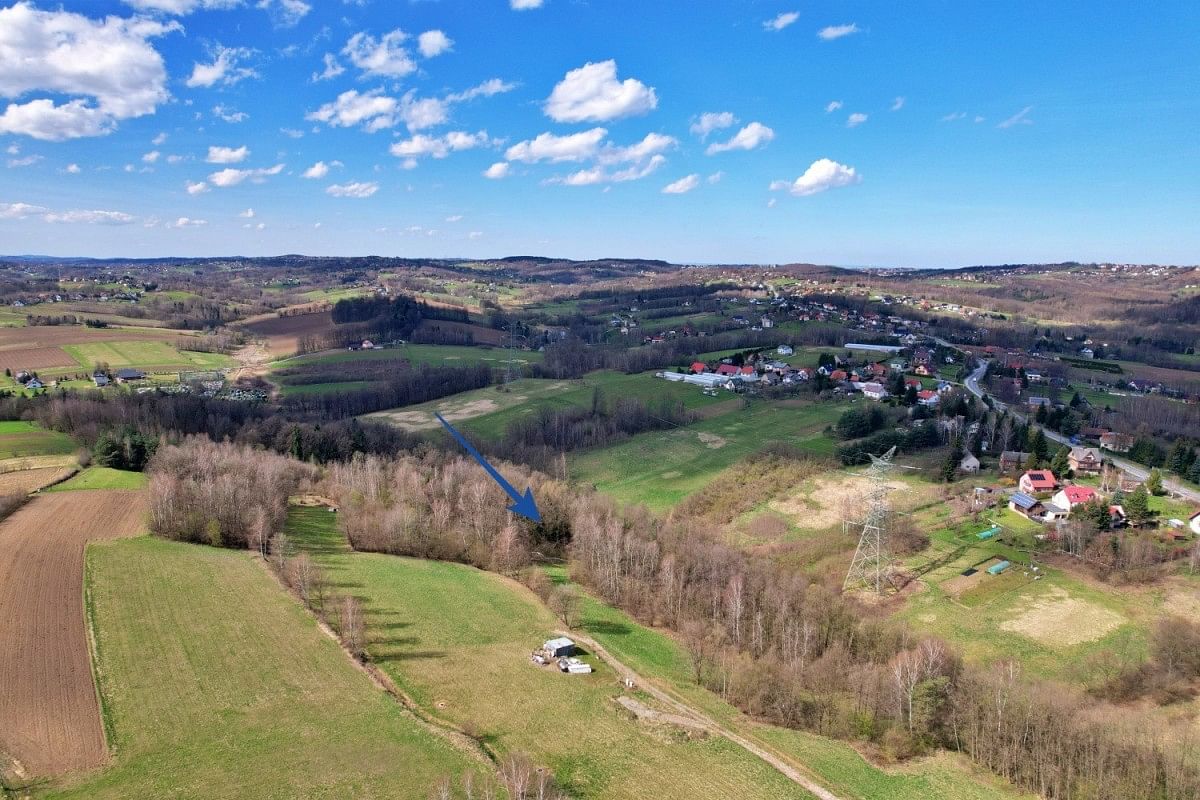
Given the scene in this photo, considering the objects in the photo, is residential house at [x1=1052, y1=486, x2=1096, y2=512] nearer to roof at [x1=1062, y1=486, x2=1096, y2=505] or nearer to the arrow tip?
roof at [x1=1062, y1=486, x2=1096, y2=505]

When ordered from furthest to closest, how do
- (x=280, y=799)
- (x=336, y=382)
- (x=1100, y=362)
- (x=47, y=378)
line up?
(x=1100, y=362), (x=336, y=382), (x=47, y=378), (x=280, y=799)

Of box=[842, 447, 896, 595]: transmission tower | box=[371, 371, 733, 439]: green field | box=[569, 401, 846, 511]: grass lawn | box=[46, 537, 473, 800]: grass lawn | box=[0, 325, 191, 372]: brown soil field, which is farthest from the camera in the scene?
box=[0, 325, 191, 372]: brown soil field

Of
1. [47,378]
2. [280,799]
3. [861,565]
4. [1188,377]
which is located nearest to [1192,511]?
[861,565]

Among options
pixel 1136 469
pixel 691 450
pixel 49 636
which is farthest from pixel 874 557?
pixel 49 636

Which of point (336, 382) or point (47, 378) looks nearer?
point (47, 378)

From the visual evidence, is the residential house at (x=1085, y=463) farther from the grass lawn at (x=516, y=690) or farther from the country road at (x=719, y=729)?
the grass lawn at (x=516, y=690)

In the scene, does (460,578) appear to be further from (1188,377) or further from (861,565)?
(1188,377)

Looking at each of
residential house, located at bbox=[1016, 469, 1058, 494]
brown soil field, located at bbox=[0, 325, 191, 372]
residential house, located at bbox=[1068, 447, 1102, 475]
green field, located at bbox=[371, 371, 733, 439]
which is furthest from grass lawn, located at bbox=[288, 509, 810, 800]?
brown soil field, located at bbox=[0, 325, 191, 372]
